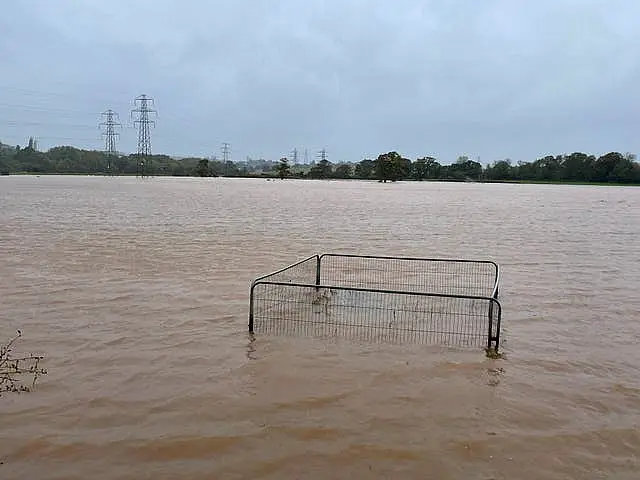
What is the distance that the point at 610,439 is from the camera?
637 centimetres

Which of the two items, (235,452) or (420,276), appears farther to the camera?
(420,276)

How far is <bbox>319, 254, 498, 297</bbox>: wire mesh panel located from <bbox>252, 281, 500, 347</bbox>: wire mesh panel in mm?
1178

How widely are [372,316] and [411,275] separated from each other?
4.43 m

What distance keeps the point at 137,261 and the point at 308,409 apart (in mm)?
11100

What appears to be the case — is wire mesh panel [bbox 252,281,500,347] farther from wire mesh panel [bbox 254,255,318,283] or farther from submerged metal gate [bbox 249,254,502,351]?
wire mesh panel [bbox 254,255,318,283]

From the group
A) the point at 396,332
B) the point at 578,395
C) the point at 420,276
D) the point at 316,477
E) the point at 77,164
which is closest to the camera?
the point at 316,477

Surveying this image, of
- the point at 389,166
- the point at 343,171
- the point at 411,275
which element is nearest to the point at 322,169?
the point at 343,171

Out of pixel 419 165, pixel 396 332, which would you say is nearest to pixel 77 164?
pixel 419 165

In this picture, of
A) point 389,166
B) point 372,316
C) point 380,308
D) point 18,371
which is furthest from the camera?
point 389,166

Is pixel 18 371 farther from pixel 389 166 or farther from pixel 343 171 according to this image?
pixel 343 171

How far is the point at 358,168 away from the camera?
160125 mm

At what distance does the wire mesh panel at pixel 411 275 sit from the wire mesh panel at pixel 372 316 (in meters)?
1.18

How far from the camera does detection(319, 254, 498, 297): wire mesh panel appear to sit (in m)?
13.5

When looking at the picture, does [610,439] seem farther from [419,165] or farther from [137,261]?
[419,165]
